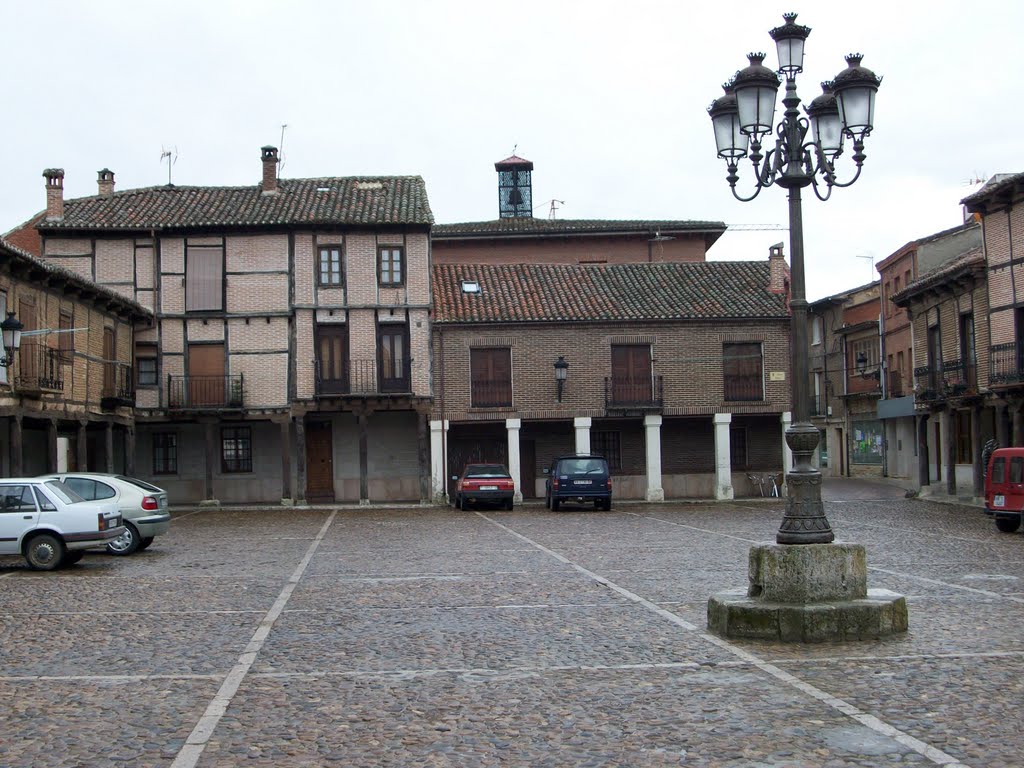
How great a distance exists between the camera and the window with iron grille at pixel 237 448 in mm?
37938

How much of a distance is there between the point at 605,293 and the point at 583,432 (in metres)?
5.29

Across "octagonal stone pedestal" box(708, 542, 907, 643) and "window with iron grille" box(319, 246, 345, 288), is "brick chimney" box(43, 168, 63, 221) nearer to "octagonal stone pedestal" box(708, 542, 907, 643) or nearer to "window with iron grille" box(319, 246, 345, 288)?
"window with iron grille" box(319, 246, 345, 288)

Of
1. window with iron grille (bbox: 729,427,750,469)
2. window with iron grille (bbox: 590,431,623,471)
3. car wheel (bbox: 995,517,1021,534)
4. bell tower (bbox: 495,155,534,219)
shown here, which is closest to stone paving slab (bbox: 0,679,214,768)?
car wheel (bbox: 995,517,1021,534)

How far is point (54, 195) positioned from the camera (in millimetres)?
35656

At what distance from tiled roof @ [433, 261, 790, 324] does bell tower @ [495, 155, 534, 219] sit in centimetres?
980

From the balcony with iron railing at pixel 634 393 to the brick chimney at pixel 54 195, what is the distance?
17913 millimetres

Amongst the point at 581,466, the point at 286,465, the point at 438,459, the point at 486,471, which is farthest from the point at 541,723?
the point at 286,465

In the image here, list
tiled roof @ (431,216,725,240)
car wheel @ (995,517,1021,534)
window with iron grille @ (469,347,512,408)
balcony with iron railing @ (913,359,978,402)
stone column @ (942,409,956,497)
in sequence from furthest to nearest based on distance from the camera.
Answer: tiled roof @ (431,216,725,240)
window with iron grille @ (469,347,512,408)
stone column @ (942,409,956,497)
balcony with iron railing @ (913,359,978,402)
car wheel @ (995,517,1021,534)

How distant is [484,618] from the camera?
11.6m

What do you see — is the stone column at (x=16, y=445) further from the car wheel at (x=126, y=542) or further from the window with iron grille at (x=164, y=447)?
the window with iron grille at (x=164, y=447)

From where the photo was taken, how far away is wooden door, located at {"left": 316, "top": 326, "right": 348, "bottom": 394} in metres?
36.2

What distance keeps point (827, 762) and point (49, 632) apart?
7.94 m

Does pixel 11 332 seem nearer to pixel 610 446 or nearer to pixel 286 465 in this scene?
pixel 286 465

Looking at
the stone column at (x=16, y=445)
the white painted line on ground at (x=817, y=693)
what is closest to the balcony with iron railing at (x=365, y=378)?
the stone column at (x=16, y=445)
